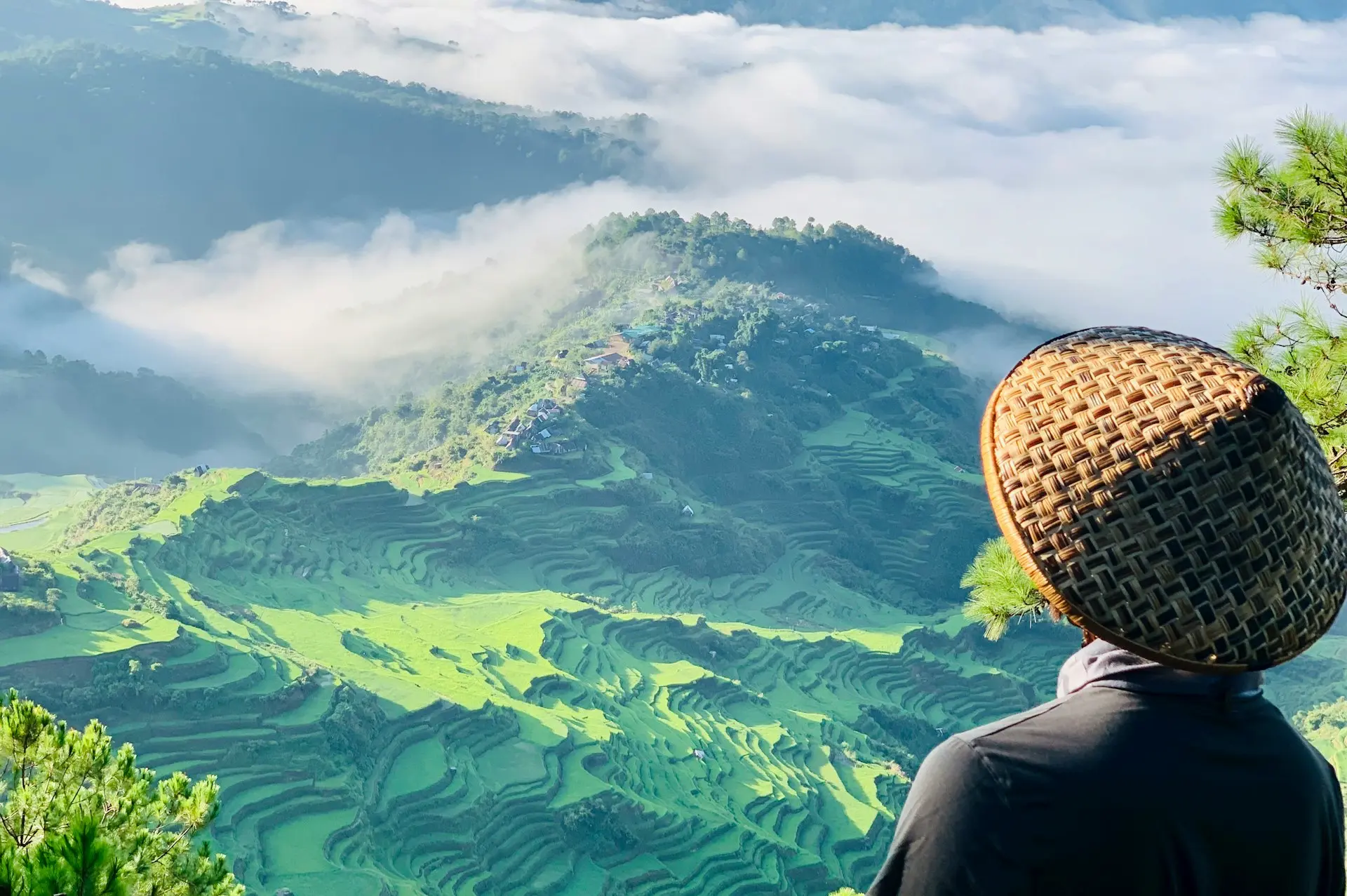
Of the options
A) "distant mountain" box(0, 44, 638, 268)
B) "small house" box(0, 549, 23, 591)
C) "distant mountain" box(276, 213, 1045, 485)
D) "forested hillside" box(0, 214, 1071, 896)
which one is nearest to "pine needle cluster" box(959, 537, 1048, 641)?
"forested hillside" box(0, 214, 1071, 896)

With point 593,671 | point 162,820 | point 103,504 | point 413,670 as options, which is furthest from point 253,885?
point 103,504

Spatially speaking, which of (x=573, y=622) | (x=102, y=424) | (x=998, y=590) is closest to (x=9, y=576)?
(x=573, y=622)

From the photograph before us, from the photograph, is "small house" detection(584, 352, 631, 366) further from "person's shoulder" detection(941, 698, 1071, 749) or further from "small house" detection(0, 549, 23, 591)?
"person's shoulder" detection(941, 698, 1071, 749)

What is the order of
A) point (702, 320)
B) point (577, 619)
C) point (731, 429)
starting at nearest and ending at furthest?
point (577, 619) → point (731, 429) → point (702, 320)

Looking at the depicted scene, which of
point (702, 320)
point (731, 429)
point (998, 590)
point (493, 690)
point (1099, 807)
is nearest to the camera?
point (1099, 807)

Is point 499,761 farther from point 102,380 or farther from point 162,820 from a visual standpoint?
point 102,380

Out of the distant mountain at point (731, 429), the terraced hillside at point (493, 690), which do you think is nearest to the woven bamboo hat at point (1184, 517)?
the terraced hillside at point (493, 690)

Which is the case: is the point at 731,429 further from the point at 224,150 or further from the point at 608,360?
the point at 224,150
